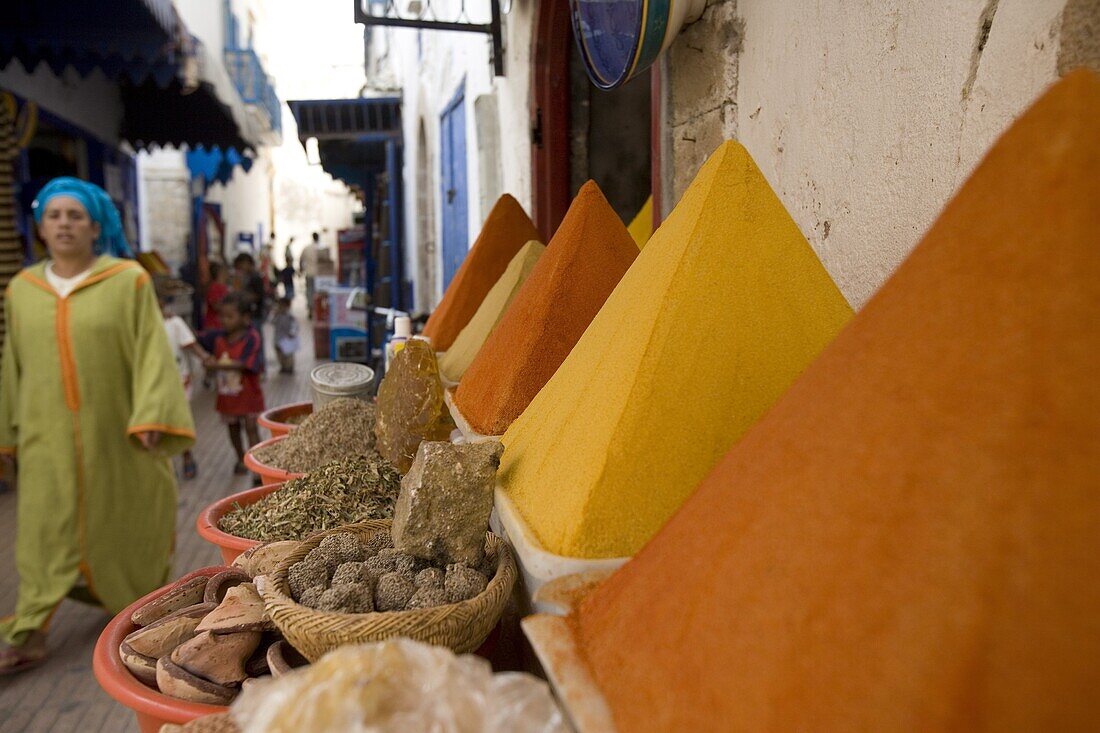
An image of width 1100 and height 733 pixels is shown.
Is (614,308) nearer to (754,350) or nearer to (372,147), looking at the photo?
→ (754,350)

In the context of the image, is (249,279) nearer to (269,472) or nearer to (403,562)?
(269,472)

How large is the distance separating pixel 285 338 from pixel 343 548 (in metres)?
10.4

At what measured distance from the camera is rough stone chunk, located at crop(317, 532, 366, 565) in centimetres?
106

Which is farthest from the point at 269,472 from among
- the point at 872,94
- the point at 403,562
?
the point at 872,94

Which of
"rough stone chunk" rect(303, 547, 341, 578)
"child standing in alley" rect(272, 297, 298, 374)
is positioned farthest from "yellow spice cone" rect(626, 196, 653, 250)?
"child standing in alley" rect(272, 297, 298, 374)

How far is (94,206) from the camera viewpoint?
115 inches

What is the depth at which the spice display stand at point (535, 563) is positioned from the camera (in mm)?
883

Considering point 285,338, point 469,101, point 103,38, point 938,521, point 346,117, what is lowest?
point 285,338

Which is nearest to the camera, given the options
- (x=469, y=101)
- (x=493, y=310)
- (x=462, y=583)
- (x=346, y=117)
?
(x=462, y=583)

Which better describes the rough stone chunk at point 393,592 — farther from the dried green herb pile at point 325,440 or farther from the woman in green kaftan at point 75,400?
the woman in green kaftan at point 75,400

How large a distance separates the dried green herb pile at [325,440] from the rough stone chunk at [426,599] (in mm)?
875

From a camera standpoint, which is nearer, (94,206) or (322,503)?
(322,503)

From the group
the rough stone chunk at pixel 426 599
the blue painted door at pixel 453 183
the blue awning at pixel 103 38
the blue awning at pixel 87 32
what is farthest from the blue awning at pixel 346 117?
the rough stone chunk at pixel 426 599

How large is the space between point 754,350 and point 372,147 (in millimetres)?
10537
